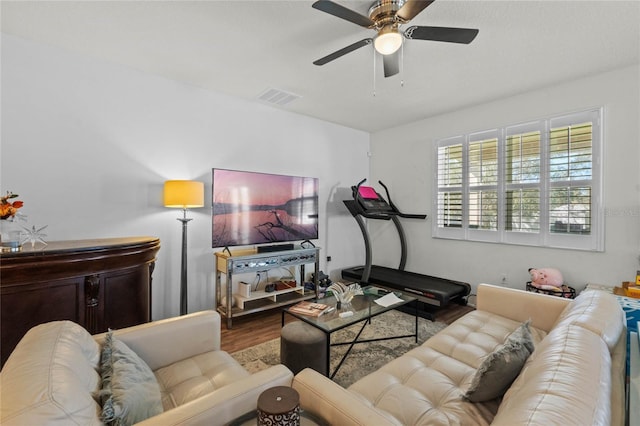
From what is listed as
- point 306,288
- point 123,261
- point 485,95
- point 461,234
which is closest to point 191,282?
point 123,261

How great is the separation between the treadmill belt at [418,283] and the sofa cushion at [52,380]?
326 centimetres

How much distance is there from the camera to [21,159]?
2420 mm

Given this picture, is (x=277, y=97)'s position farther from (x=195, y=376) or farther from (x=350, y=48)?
(x=195, y=376)

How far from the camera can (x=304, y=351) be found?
1.96 m

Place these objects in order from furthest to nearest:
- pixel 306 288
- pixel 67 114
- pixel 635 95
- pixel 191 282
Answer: pixel 306 288
pixel 191 282
pixel 635 95
pixel 67 114

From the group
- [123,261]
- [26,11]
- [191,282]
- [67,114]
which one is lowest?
[191,282]

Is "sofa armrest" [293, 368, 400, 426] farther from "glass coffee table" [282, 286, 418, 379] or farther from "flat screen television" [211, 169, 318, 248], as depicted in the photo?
"flat screen television" [211, 169, 318, 248]

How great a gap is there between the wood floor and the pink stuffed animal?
887 mm

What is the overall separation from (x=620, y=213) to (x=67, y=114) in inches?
219

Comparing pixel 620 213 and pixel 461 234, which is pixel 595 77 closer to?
pixel 620 213

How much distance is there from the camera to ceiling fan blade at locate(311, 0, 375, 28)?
162cm

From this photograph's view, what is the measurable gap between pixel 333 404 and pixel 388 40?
214cm

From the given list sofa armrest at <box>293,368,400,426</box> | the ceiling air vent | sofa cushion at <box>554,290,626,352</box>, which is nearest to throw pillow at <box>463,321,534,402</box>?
sofa cushion at <box>554,290,626,352</box>

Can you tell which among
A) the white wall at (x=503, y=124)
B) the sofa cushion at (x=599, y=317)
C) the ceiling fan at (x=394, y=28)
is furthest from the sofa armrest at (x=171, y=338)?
the white wall at (x=503, y=124)
